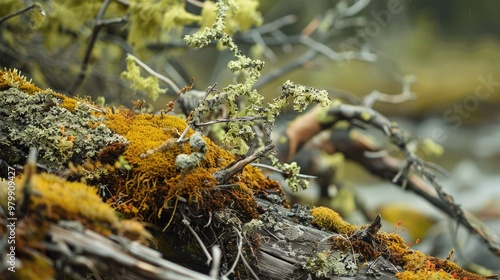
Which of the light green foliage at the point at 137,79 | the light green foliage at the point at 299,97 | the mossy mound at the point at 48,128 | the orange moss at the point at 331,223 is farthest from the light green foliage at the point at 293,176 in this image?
the light green foliage at the point at 137,79

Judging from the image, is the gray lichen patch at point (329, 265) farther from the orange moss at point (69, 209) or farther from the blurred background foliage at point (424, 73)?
the blurred background foliage at point (424, 73)

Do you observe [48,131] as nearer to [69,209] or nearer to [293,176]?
[69,209]

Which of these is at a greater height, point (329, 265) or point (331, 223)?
point (331, 223)

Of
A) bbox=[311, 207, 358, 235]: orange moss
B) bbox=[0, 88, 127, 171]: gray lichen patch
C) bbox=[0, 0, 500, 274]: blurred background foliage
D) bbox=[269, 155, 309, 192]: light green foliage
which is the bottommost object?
bbox=[0, 88, 127, 171]: gray lichen patch

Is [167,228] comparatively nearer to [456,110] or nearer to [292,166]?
[292,166]

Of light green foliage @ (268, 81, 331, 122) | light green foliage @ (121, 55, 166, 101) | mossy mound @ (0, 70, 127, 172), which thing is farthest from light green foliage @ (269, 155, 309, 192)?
light green foliage @ (121, 55, 166, 101)

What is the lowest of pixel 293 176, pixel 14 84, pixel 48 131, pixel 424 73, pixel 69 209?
pixel 69 209

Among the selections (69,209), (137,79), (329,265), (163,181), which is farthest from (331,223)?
(137,79)

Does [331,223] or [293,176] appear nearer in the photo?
[331,223]

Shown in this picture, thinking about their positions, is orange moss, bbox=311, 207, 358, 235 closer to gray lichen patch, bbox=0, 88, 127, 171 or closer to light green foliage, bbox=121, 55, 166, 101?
gray lichen patch, bbox=0, 88, 127, 171
